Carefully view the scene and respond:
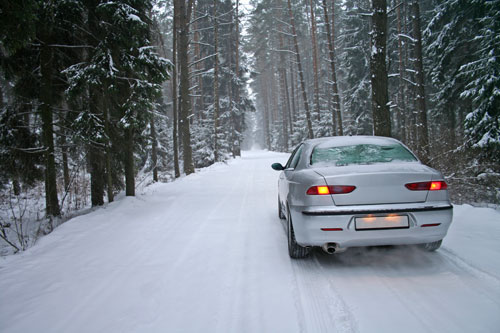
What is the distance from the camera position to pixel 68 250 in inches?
177

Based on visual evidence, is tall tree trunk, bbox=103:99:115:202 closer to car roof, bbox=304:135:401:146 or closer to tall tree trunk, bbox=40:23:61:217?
tall tree trunk, bbox=40:23:61:217

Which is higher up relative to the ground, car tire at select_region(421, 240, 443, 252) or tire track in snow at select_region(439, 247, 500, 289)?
car tire at select_region(421, 240, 443, 252)

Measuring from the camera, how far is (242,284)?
3.16m

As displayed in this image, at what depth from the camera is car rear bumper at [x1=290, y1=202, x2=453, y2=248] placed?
9.95 ft

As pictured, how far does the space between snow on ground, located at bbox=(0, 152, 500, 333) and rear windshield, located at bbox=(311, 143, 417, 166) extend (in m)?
1.30

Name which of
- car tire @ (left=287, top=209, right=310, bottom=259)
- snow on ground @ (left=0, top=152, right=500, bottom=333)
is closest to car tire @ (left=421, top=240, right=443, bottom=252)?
snow on ground @ (left=0, top=152, right=500, bottom=333)

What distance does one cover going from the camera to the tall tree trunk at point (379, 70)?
7.94m

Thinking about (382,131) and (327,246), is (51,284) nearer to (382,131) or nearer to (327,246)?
(327,246)

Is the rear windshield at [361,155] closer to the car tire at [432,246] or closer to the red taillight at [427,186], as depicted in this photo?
the red taillight at [427,186]

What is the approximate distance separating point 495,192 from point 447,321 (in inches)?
311

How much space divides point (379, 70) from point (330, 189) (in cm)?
649

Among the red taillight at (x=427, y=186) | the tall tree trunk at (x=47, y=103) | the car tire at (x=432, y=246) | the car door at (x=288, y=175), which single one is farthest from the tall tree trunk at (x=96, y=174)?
the car tire at (x=432, y=246)

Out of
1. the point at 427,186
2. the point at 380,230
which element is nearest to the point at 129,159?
the point at 380,230

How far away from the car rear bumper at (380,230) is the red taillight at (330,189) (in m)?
0.17
